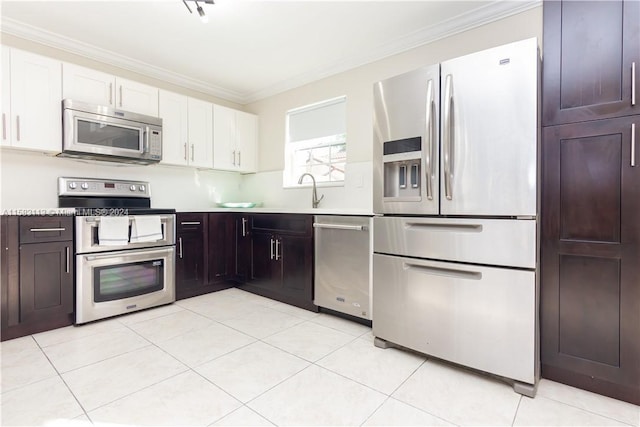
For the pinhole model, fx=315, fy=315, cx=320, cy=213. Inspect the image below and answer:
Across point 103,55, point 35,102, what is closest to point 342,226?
point 35,102

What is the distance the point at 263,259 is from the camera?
3.23 metres

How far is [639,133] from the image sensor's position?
152 cm

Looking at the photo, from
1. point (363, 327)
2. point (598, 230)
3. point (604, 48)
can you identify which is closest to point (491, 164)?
point (598, 230)

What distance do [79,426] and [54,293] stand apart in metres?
1.47

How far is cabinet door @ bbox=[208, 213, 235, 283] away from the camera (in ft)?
11.2

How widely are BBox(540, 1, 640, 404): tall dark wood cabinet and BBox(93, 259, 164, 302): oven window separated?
9.89 ft

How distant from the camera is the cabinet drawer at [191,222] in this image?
124 inches

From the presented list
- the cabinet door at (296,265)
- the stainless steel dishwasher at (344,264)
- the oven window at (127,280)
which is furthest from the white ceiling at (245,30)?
the oven window at (127,280)

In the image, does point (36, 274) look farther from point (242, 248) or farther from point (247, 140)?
point (247, 140)

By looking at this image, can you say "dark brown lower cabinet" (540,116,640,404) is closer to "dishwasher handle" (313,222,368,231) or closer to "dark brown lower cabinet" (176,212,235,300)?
"dishwasher handle" (313,222,368,231)

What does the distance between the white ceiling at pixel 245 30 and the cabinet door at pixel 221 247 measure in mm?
1660

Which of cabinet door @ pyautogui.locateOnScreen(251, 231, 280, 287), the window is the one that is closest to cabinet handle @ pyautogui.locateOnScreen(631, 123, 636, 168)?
the window

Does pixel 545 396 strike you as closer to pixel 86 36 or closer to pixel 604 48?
pixel 604 48

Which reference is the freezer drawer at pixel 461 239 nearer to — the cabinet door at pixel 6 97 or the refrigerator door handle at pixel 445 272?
the refrigerator door handle at pixel 445 272
